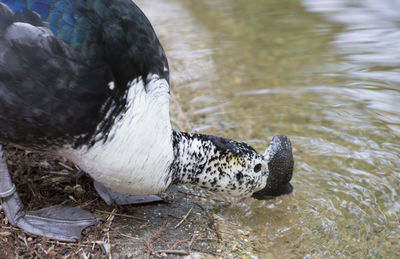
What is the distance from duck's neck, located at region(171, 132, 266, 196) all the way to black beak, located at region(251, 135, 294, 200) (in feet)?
0.35

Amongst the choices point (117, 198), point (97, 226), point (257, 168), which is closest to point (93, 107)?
point (97, 226)

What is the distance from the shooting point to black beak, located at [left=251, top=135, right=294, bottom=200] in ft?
12.0

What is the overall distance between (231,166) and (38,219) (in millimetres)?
1442

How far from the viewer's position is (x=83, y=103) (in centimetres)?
275

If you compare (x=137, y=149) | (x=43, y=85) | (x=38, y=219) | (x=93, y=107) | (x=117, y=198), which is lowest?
(x=117, y=198)

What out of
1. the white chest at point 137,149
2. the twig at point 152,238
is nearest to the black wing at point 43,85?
the white chest at point 137,149

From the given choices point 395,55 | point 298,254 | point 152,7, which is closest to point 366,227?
point 298,254

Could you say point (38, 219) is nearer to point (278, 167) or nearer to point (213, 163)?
point (213, 163)

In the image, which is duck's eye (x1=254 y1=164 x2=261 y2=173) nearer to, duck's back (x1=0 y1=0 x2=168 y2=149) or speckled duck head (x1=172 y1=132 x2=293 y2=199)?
speckled duck head (x1=172 y1=132 x2=293 y2=199)

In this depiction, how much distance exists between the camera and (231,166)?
3.54m

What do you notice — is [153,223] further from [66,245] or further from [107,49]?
[107,49]

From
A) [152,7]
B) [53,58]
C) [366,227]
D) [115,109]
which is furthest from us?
[152,7]

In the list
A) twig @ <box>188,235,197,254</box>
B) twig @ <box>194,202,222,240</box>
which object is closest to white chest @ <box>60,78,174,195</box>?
twig @ <box>188,235,197,254</box>

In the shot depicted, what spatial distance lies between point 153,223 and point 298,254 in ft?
3.63
